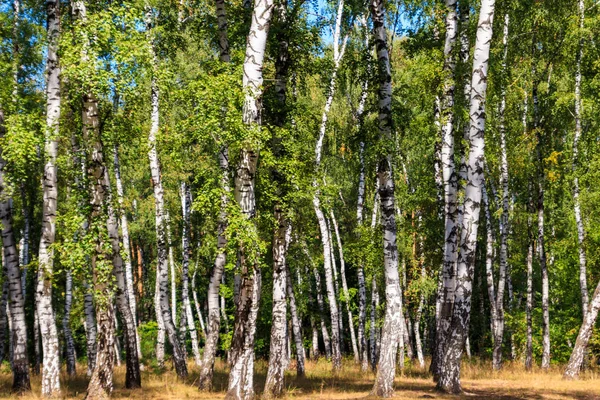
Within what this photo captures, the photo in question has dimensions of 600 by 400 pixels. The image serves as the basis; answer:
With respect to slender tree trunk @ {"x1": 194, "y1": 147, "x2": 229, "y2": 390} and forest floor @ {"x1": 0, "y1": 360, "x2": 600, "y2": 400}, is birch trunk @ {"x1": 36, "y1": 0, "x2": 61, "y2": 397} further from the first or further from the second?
slender tree trunk @ {"x1": 194, "y1": 147, "x2": 229, "y2": 390}

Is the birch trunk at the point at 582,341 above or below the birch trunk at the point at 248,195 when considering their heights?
below

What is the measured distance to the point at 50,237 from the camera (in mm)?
13672

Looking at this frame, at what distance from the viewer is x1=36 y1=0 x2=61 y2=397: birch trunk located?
13.1 m

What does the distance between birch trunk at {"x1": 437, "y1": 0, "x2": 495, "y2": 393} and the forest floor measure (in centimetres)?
65

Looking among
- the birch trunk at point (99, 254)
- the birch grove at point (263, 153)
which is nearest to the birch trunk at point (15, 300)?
the birch grove at point (263, 153)

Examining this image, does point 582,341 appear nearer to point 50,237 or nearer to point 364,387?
point 364,387

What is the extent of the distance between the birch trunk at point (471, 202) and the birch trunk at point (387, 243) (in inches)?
49.5

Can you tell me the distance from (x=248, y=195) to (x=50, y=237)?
18.7 ft

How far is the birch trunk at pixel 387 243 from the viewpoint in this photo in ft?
40.1

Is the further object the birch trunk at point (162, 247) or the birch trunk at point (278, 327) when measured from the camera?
the birch trunk at point (162, 247)

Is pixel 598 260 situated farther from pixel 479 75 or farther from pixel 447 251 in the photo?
pixel 479 75

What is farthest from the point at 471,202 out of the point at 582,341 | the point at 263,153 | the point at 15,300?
the point at 15,300

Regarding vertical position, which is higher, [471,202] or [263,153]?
[263,153]

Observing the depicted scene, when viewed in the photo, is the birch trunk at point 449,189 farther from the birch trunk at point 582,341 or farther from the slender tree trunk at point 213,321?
the slender tree trunk at point 213,321
